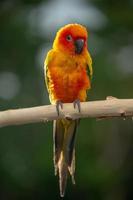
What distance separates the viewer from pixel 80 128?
4.36 metres

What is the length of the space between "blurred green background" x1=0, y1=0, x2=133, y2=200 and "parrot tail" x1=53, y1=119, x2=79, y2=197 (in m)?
1.21

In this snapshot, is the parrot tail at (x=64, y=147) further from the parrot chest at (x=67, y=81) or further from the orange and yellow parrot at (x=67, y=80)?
the parrot chest at (x=67, y=81)

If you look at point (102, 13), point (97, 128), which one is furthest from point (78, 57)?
point (102, 13)

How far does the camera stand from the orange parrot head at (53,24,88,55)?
3.21 m

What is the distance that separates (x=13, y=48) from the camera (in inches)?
191

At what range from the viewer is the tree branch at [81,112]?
2.56m

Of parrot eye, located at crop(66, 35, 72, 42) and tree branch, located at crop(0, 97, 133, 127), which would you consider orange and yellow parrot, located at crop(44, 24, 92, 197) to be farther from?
tree branch, located at crop(0, 97, 133, 127)

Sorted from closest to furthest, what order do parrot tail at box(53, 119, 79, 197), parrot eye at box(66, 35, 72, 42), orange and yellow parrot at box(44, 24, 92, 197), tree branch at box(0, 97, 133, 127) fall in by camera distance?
tree branch at box(0, 97, 133, 127), parrot tail at box(53, 119, 79, 197), orange and yellow parrot at box(44, 24, 92, 197), parrot eye at box(66, 35, 72, 42)

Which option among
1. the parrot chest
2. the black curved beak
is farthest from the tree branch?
the black curved beak

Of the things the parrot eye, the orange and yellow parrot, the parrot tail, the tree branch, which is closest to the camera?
the tree branch

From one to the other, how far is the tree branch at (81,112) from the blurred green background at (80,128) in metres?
1.76

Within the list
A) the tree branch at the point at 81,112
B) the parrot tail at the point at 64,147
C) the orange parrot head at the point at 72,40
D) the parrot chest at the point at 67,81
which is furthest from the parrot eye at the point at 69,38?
the tree branch at the point at 81,112

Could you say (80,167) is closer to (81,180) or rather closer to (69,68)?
(81,180)

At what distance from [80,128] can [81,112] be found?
5.77 ft
